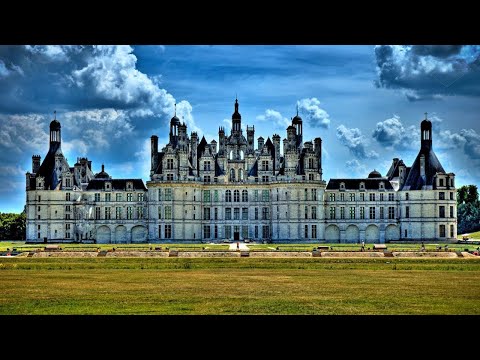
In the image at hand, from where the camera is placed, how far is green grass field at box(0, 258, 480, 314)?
20.2 meters

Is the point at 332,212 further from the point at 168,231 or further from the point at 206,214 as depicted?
the point at 168,231

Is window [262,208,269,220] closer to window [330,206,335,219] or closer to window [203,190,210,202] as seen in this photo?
window [203,190,210,202]

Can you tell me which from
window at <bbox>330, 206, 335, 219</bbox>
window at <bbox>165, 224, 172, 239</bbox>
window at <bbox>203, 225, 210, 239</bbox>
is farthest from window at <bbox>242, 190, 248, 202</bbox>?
window at <bbox>330, 206, 335, 219</bbox>

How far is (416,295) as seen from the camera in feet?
76.3

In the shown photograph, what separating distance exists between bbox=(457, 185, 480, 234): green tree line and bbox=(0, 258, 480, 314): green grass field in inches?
2265

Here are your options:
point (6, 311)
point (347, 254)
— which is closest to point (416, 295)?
point (6, 311)

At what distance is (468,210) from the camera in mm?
94500

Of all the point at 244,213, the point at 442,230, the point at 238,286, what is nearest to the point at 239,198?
the point at 244,213

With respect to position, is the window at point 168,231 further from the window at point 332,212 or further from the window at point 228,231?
the window at point 332,212

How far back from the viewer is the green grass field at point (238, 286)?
20219 mm
